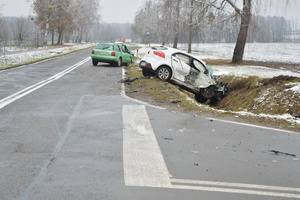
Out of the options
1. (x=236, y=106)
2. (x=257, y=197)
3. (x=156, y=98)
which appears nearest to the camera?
(x=257, y=197)

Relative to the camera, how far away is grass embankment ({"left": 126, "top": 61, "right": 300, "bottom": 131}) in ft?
27.7

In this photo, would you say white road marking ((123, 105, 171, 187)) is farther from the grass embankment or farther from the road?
the grass embankment

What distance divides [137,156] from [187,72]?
28.8 feet

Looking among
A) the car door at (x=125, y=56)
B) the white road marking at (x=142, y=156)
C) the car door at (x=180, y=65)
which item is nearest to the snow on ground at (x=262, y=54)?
the car door at (x=125, y=56)

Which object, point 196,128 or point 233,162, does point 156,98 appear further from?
point 233,162

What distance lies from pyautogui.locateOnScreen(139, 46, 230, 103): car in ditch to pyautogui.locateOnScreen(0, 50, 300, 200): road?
5288 millimetres

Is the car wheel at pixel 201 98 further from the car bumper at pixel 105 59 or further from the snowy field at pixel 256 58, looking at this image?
the car bumper at pixel 105 59

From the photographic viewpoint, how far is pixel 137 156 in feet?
15.6

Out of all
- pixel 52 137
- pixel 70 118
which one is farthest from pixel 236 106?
pixel 52 137

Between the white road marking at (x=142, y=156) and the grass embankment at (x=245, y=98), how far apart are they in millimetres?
2200

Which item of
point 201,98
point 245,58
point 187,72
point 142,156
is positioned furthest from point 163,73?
point 245,58

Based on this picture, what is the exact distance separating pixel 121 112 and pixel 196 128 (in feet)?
6.48

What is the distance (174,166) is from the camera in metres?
4.38

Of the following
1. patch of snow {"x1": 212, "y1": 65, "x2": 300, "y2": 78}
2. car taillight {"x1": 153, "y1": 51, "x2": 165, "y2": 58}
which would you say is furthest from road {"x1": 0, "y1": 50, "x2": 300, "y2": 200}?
patch of snow {"x1": 212, "y1": 65, "x2": 300, "y2": 78}
